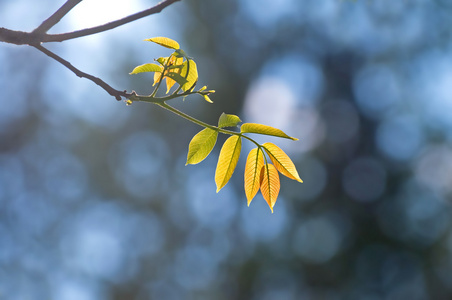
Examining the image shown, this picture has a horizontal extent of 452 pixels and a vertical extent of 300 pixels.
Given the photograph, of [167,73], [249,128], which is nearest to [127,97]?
[167,73]

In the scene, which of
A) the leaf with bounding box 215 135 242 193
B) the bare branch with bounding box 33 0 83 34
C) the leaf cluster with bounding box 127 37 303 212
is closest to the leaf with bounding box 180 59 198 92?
the leaf cluster with bounding box 127 37 303 212

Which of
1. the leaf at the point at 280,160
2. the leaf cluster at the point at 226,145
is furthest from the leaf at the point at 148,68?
the leaf at the point at 280,160

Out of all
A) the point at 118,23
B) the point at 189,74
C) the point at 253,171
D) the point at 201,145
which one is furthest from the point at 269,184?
the point at 118,23

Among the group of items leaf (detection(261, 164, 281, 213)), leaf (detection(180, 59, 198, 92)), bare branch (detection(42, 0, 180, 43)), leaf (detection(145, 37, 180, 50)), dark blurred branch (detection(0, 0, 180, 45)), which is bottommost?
leaf (detection(261, 164, 281, 213))

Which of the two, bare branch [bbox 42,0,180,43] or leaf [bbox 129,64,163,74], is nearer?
bare branch [bbox 42,0,180,43]

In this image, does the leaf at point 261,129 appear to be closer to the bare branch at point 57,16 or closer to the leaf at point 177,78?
the leaf at point 177,78

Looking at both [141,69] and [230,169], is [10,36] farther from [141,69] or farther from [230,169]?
[230,169]

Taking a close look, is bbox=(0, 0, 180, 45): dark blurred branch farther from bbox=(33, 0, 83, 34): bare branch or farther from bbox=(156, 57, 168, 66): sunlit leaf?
bbox=(156, 57, 168, 66): sunlit leaf
